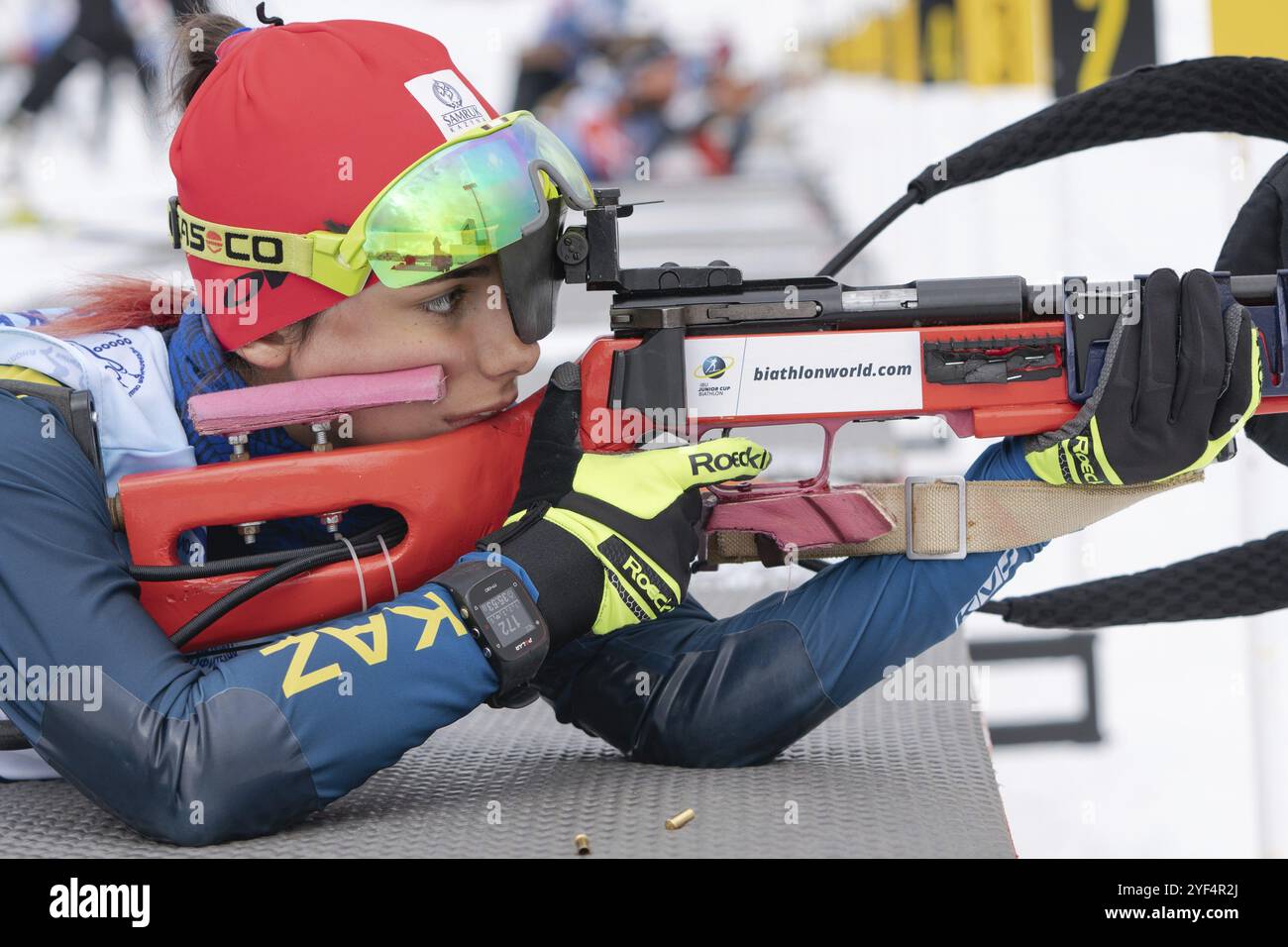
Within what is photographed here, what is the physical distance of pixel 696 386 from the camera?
4.54 ft

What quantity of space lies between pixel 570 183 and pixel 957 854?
72 cm

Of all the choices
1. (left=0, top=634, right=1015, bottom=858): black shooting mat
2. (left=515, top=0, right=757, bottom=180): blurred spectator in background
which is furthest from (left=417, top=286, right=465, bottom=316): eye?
(left=515, top=0, right=757, bottom=180): blurred spectator in background

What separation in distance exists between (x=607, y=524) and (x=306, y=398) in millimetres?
322

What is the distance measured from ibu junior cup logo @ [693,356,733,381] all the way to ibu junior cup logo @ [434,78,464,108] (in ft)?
1.15

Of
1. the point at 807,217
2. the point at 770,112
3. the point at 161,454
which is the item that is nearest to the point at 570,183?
the point at 161,454

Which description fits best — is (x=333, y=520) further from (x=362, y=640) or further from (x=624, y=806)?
(x=624, y=806)

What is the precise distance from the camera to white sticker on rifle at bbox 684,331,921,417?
137cm

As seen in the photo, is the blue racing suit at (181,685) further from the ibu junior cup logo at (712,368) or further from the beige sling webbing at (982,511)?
the beige sling webbing at (982,511)

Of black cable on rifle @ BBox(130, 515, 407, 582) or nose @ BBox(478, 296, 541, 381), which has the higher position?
nose @ BBox(478, 296, 541, 381)

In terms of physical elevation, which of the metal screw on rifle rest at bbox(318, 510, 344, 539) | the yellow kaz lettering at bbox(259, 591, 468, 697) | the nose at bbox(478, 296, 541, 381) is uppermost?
the nose at bbox(478, 296, 541, 381)

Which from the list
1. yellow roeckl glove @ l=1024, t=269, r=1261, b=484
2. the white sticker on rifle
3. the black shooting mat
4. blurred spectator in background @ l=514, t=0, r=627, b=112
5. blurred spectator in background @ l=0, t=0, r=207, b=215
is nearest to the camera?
the black shooting mat

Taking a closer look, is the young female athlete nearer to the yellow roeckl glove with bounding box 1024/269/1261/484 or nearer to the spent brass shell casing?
the yellow roeckl glove with bounding box 1024/269/1261/484

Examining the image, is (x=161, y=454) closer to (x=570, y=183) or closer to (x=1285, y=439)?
(x=570, y=183)

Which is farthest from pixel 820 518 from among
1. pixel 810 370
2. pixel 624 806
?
pixel 624 806
